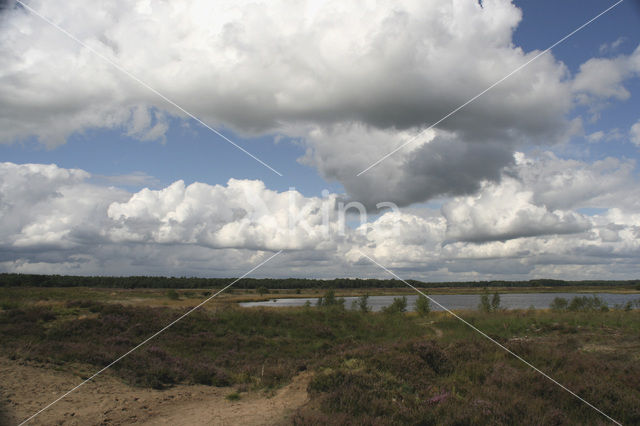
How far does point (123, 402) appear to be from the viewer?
1115 centimetres

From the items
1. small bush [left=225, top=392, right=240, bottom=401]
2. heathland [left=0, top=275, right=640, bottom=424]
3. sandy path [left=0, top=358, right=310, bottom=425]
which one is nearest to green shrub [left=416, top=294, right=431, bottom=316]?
heathland [left=0, top=275, right=640, bottom=424]

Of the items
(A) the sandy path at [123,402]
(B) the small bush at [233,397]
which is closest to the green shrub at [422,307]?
(A) the sandy path at [123,402]

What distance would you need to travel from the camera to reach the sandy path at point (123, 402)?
9531 mm

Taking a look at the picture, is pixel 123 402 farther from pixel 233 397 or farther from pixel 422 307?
pixel 422 307

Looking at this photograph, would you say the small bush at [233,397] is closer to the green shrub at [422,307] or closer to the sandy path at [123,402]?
the sandy path at [123,402]

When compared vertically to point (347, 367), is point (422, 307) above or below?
below

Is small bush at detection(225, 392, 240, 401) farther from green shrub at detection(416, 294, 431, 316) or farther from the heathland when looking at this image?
green shrub at detection(416, 294, 431, 316)

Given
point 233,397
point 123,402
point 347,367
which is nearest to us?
point 123,402

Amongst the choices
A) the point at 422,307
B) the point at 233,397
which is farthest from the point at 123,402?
the point at 422,307

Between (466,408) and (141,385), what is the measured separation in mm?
10563

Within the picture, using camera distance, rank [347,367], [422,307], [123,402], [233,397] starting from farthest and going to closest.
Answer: [422,307] → [347,367] → [233,397] → [123,402]

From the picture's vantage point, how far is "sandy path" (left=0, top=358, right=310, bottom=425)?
9531 mm

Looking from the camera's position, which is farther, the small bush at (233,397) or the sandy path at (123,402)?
the small bush at (233,397)

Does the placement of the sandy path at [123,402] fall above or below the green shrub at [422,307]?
above
